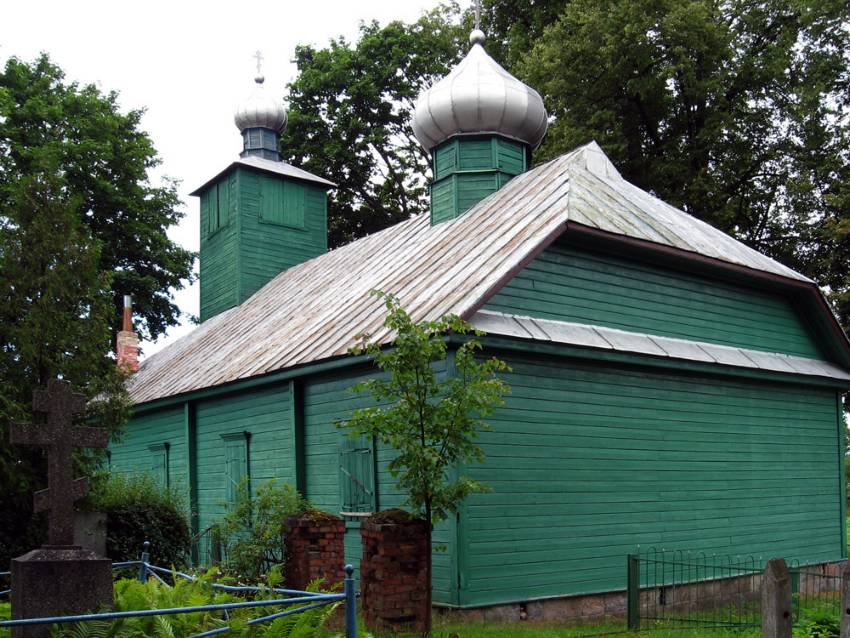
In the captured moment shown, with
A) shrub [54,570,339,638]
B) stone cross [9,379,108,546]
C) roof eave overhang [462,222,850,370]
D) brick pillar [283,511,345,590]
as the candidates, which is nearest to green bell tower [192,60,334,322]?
roof eave overhang [462,222,850,370]

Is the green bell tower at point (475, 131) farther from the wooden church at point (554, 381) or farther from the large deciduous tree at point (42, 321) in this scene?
the large deciduous tree at point (42, 321)

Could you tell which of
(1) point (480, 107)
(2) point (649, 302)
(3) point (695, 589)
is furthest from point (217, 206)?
(3) point (695, 589)

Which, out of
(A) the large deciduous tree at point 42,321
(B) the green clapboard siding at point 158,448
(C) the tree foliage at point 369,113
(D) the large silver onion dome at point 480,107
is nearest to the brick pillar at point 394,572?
(A) the large deciduous tree at point 42,321

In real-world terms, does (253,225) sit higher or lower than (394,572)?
higher

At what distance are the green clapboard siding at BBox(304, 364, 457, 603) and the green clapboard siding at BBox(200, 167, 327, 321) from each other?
9689mm

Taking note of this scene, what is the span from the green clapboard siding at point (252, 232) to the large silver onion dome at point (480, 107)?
24.7ft

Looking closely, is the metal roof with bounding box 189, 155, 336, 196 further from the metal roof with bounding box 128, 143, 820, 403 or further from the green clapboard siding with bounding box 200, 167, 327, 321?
the metal roof with bounding box 128, 143, 820, 403

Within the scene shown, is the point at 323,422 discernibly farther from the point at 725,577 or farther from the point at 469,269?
the point at 725,577

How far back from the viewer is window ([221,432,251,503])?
52.5 feet

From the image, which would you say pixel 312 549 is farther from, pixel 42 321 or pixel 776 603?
pixel 776 603

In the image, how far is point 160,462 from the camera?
63.5 feet

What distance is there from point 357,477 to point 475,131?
7393 mm

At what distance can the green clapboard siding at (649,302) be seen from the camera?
12.8 metres

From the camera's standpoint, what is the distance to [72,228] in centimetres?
1313
